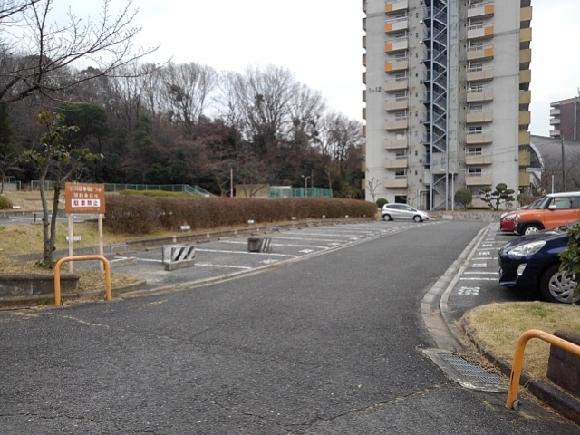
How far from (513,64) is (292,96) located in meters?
31.1

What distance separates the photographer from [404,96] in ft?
196

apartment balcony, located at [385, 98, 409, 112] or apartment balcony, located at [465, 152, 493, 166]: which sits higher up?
apartment balcony, located at [385, 98, 409, 112]

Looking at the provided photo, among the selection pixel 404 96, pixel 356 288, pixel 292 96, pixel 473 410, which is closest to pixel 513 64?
Result: pixel 404 96

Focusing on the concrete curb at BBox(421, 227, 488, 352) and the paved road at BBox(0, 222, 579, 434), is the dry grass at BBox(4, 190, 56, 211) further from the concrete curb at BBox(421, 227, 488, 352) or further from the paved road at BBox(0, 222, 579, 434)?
the concrete curb at BBox(421, 227, 488, 352)

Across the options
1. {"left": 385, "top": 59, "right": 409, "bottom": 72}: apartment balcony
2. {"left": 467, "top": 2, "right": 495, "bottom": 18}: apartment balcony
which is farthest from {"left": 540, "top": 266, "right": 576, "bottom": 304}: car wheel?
{"left": 467, "top": 2, "right": 495, "bottom": 18}: apartment balcony

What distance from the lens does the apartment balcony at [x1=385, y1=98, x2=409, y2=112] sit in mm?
59225

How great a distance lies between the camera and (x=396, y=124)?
59.6 m

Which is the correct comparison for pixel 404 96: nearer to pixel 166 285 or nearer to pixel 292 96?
pixel 292 96

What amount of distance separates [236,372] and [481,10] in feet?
198

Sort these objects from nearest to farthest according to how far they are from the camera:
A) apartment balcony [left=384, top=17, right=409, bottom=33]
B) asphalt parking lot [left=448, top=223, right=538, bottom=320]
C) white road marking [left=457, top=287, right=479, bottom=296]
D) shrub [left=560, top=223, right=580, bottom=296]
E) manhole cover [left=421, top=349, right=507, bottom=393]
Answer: manhole cover [left=421, top=349, right=507, bottom=393] < shrub [left=560, top=223, right=580, bottom=296] < asphalt parking lot [left=448, top=223, right=538, bottom=320] < white road marking [left=457, top=287, right=479, bottom=296] < apartment balcony [left=384, top=17, right=409, bottom=33]

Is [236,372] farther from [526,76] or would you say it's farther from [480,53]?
[526,76]

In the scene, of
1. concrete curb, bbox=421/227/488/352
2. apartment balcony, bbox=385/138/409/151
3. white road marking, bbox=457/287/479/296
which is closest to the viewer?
concrete curb, bbox=421/227/488/352

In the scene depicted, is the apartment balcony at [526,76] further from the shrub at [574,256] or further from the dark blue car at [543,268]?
the shrub at [574,256]

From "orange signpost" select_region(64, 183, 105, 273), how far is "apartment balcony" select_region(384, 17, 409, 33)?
186 ft
